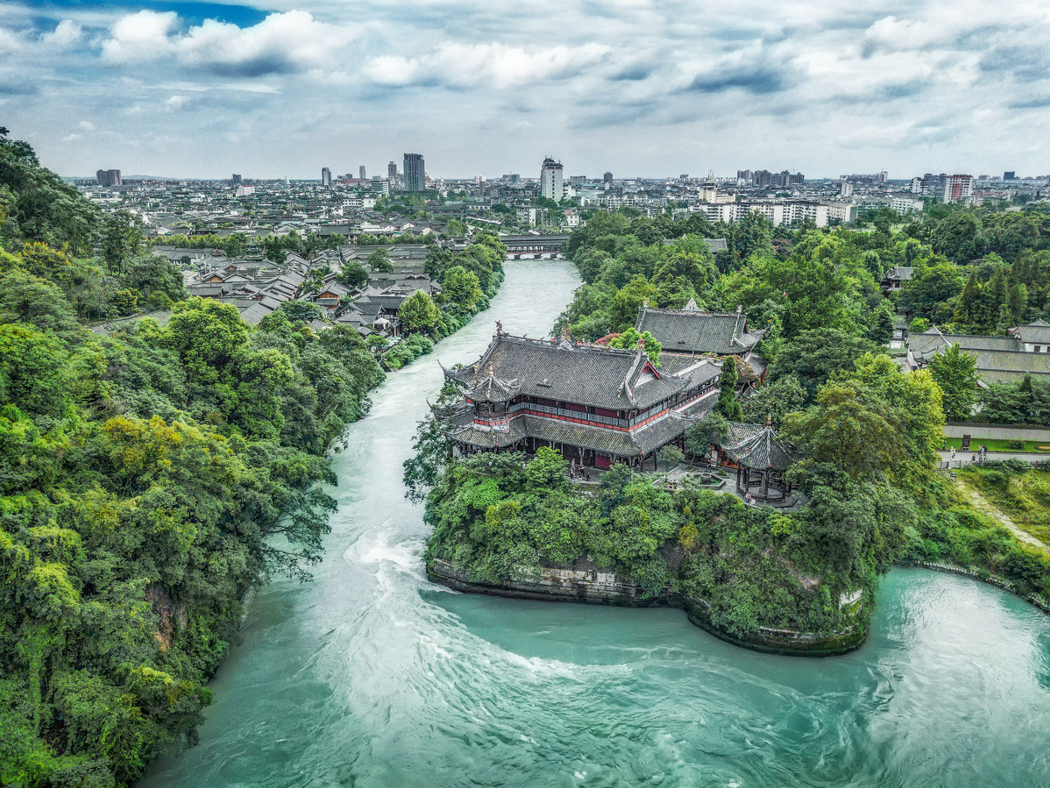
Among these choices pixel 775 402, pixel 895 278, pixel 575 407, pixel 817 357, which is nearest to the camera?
pixel 575 407

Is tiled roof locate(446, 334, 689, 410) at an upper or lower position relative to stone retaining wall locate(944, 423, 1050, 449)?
upper

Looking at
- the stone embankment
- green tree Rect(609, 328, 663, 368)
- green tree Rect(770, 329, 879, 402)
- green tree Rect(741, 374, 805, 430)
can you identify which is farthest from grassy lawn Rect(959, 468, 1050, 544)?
green tree Rect(609, 328, 663, 368)

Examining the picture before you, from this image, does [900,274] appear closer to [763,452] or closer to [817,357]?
[817,357]

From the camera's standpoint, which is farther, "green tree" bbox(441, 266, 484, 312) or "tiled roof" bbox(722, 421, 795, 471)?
"green tree" bbox(441, 266, 484, 312)

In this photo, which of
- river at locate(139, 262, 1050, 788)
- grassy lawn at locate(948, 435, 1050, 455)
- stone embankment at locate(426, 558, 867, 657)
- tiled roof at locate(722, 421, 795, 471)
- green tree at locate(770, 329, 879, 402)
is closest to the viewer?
river at locate(139, 262, 1050, 788)

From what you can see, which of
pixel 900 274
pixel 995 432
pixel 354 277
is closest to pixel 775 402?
pixel 995 432

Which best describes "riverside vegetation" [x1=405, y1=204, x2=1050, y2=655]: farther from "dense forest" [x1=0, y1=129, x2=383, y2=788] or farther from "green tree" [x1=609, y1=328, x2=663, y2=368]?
"green tree" [x1=609, y1=328, x2=663, y2=368]

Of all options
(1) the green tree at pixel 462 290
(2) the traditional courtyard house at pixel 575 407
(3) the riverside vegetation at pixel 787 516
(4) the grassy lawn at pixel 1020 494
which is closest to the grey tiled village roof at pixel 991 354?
(3) the riverside vegetation at pixel 787 516
